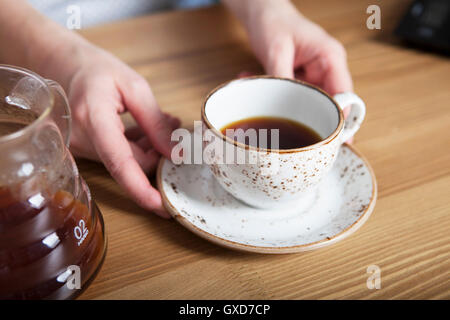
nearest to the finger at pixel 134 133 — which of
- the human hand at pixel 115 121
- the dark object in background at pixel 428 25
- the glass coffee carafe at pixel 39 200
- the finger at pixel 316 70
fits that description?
the human hand at pixel 115 121

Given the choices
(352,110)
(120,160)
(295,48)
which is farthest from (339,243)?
(295,48)

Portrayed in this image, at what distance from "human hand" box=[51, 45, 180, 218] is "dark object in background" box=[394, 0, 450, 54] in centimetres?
62

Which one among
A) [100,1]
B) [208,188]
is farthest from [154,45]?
[208,188]

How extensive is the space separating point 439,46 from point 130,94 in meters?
0.71

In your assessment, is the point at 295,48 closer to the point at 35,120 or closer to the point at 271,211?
the point at 271,211

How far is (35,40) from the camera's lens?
0.77 meters

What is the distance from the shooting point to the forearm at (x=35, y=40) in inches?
29.6

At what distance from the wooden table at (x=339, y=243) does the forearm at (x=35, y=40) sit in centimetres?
18

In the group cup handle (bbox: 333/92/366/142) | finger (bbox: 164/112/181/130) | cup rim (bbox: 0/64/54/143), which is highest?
cup rim (bbox: 0/64/54/143)

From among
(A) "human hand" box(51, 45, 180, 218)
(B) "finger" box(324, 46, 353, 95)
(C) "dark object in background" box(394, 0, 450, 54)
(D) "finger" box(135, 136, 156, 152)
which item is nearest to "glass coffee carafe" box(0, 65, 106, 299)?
(A) "human hand" box(51, 45, 180, 218)

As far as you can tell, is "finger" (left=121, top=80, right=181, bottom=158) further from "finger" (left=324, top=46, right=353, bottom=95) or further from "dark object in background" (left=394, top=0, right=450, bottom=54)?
"dark object in background" (left=394, top=0, right=450, bottom=54)

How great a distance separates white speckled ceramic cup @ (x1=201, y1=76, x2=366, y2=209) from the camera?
0.56m

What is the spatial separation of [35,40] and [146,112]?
0.81 feet

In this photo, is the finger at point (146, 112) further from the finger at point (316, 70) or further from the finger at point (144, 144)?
the finger at point (316, 70)
